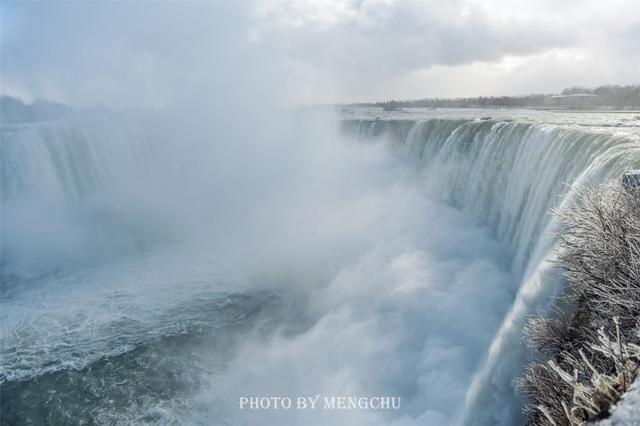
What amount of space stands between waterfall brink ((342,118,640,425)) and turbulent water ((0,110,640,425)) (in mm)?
70

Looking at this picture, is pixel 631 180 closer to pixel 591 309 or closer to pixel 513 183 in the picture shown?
pixel 591 309

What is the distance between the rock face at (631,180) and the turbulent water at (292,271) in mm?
1570

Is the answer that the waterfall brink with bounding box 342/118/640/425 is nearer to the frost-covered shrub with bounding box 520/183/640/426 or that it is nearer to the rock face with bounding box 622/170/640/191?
the rock face with bounding box 622/170/640/191

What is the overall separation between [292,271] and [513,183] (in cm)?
897

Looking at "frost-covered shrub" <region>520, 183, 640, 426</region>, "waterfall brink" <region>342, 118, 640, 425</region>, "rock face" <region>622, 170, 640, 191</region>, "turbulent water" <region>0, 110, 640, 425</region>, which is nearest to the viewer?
"frost-covered shrub" <region>520, 183, 640, 426</region>

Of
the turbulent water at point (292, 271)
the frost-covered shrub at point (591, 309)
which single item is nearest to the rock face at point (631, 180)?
the frost-covered shrub at point (591, 309)

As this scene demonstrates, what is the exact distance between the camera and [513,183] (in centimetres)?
1462

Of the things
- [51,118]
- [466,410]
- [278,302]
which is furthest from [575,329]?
[51,118]

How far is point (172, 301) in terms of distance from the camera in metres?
15.9

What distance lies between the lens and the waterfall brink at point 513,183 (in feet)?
27.0

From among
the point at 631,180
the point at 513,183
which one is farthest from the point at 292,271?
the point at 631,180

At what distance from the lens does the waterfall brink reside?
27.0ft

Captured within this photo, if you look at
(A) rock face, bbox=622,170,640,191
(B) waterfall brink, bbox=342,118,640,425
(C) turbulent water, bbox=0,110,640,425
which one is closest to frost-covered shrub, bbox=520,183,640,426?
(A) rock face, bbox=622,170,640,191

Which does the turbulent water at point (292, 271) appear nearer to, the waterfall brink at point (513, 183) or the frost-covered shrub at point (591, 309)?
the waterfall brink at point (513, 183)
